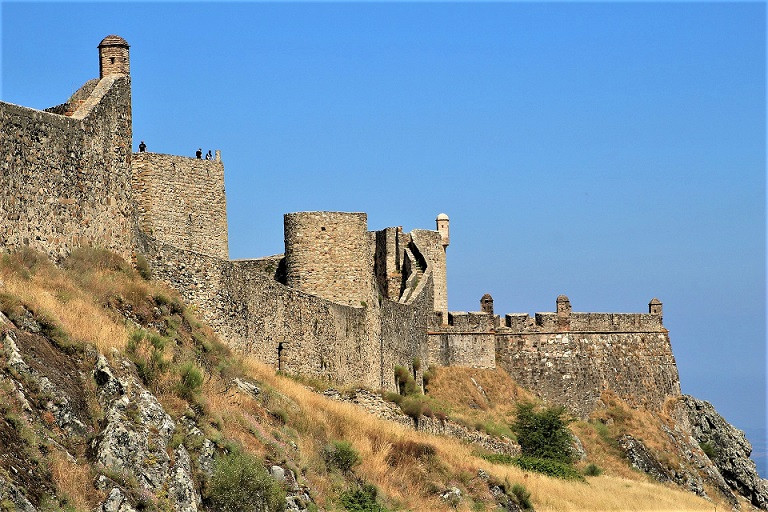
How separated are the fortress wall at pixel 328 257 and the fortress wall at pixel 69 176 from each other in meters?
11.8

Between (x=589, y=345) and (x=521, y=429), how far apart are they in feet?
37.0

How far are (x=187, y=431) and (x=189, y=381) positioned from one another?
1.71m

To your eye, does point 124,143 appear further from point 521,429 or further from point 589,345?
point 589,345

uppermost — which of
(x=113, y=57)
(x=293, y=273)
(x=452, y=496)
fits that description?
(x=113, y=57)

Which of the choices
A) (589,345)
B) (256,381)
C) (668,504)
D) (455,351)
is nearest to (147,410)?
(256,381)

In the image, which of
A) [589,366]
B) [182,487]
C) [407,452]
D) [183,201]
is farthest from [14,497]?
[589,366]

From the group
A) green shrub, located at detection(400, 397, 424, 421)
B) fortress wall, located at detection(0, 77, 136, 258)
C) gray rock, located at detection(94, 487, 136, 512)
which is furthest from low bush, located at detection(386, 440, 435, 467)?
gray rock, located at detection(94, 487, 136, 512)

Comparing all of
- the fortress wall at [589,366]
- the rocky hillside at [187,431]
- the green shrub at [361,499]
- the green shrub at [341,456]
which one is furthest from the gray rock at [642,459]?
the green shrub at [361,499]

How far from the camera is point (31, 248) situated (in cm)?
2641

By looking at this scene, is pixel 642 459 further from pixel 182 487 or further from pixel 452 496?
pixel 182 487

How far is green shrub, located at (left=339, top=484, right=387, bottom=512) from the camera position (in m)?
26.8

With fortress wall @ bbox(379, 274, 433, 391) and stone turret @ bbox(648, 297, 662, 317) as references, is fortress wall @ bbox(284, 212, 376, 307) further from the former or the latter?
stone turret @ bbox(648, 297, 662, 317)

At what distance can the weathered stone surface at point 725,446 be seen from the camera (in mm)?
58062

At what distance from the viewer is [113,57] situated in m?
31.5
